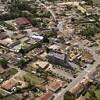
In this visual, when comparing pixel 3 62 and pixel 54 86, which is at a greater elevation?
pixel 3 62

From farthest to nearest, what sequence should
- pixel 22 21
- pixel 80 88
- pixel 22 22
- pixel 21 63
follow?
pixel 22 21 → pixel 22 22 → pixel 21 63 → pixel 80 88

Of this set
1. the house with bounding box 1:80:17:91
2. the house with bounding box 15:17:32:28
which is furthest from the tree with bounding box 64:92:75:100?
the house with bounding box 15:17:32:28

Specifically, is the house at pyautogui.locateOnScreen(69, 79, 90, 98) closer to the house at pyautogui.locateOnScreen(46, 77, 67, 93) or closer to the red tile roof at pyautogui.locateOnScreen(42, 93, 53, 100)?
the house at pyautogui.locateOnScreen(46, 77, 67, 93)

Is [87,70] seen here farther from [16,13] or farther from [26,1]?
[26,1]

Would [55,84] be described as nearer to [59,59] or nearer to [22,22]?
[59,59]

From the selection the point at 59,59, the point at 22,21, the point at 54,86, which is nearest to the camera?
the point at 54,86

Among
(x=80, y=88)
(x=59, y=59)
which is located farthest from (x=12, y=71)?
(x=80, y=88)

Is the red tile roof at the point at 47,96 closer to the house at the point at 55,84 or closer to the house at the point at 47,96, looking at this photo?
the house at the point at 47,96
